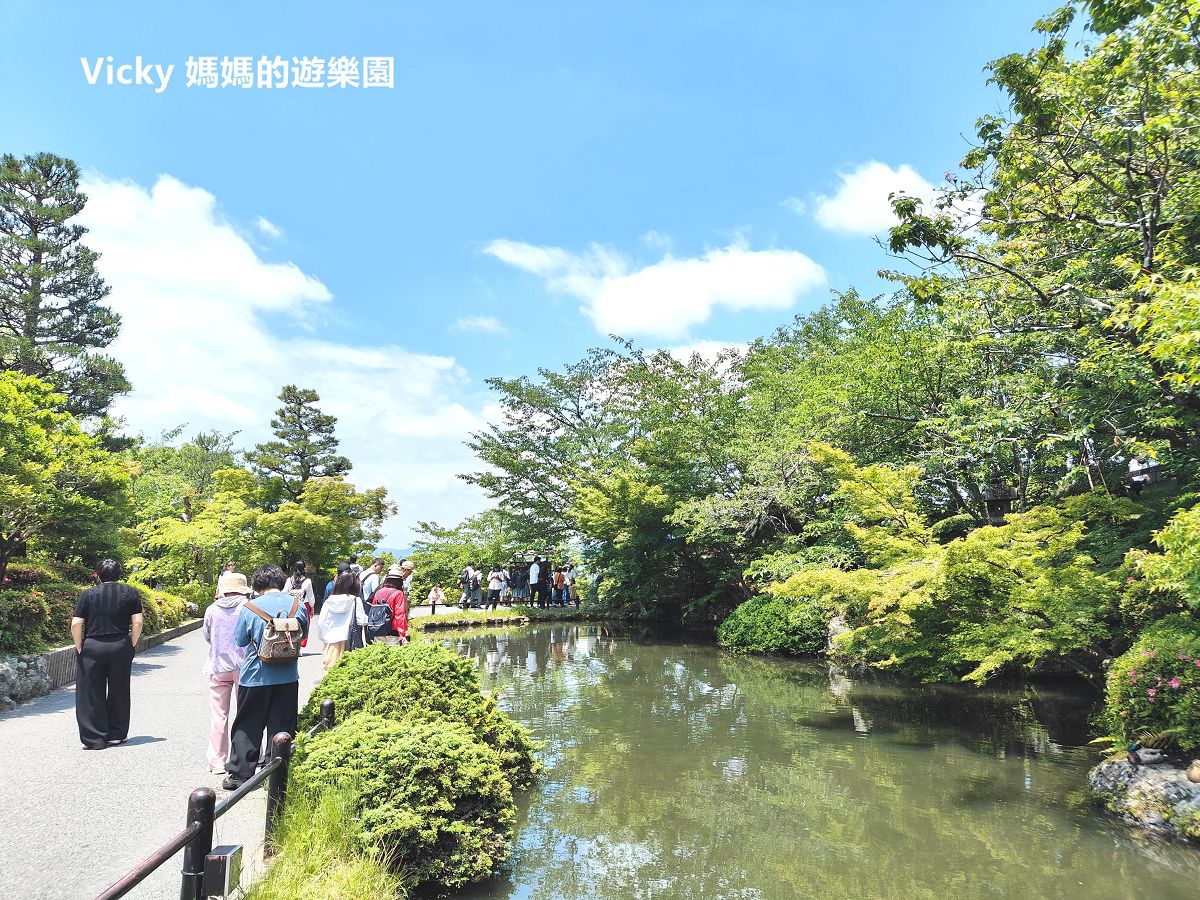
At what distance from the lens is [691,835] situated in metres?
6.52

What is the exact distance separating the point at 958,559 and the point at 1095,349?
3089 mm

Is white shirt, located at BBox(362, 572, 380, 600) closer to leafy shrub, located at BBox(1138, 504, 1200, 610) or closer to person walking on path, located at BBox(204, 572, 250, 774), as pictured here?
person walking on path, located at BBox(204, 572, 250, 774)

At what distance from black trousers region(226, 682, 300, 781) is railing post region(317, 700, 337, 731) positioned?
0.38m

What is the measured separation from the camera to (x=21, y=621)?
30.7 ft

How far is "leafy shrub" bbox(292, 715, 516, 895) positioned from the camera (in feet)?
15.6

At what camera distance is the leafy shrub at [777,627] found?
17.1 metres

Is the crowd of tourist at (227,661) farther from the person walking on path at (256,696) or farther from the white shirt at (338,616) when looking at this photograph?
the white shirt at (338,616)

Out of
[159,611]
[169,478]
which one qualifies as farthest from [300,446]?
[159,611]

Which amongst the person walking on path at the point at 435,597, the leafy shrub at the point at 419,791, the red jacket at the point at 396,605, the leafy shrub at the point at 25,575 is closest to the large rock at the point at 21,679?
the leafy shrub at the point at 25,575

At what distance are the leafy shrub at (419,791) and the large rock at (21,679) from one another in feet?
18.9

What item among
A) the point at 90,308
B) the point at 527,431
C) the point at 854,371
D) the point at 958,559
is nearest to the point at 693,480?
the point at 854,371

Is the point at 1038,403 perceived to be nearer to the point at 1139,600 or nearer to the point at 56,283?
the point at 1139,600

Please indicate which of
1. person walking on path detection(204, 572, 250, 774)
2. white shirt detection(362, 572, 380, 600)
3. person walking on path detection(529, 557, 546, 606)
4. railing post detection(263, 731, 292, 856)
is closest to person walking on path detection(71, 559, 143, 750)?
person walking on path detection(204, 572, 250, 774)

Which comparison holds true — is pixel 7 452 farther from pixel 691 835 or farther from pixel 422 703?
pixel 691 835
